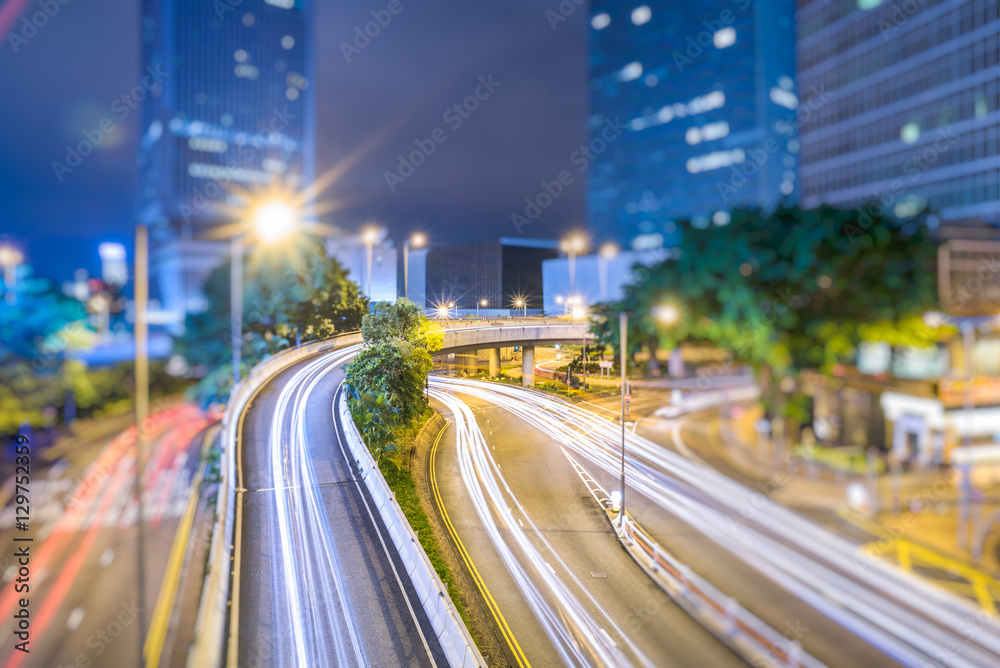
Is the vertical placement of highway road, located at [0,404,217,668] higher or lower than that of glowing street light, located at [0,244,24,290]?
lower

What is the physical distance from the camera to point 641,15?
769 cm

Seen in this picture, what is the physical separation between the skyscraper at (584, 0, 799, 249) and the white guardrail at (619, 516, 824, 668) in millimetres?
4264

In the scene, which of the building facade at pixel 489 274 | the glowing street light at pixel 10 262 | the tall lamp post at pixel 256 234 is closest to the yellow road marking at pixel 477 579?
the building facade at pixel 489 274

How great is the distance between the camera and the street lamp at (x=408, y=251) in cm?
902

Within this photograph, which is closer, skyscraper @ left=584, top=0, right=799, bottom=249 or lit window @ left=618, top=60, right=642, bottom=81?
skyscraper @ left=584, top=0, right=799, bottom=249

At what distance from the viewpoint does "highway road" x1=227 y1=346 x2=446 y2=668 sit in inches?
257

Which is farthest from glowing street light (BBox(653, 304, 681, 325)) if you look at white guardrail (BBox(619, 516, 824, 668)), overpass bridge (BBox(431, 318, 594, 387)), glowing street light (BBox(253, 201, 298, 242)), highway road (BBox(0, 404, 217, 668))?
highway road (BBox(0, 404, 217, 668))

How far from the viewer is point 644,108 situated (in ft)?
21.8

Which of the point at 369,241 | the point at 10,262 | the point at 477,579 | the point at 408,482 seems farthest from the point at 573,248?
the point at 10,262

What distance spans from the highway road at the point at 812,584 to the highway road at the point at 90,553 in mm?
6416

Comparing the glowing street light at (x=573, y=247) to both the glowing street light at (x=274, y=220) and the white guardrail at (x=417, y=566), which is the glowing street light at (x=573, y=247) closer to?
the glowing street light at (x=274, y=220)

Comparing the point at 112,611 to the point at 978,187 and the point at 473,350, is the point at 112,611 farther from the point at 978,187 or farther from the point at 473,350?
the point at 978,187

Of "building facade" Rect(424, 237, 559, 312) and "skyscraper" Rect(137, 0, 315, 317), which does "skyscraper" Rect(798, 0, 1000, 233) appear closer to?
"building facade" Rect(424, 237, 559, 312)

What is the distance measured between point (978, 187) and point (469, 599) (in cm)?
923
